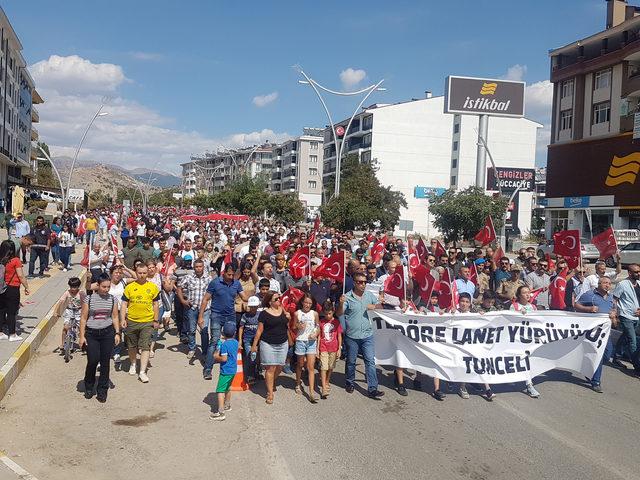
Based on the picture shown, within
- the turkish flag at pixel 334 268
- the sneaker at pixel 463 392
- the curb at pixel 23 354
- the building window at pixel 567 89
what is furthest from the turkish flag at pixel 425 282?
the building window at pixel 567 89

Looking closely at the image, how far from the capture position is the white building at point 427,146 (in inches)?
3327

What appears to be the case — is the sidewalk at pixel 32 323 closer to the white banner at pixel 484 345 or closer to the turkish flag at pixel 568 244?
the white banner at pixel 484 345

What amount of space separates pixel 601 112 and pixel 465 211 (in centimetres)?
2048

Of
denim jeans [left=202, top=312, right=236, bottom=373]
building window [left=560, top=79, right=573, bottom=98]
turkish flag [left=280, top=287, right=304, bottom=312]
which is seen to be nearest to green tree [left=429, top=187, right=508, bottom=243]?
building window [left=560, top=79, right=573, bottom=98]

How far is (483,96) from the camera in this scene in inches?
2205

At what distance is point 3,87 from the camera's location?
176 feet

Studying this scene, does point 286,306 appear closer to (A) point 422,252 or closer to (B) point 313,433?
(B) point 313,433

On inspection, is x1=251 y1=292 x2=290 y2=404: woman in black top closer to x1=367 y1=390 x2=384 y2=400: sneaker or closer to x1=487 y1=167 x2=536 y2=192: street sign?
x1=367 y1=390 x2=384 y2=400: sneaker

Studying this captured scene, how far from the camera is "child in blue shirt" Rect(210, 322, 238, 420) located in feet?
25.2

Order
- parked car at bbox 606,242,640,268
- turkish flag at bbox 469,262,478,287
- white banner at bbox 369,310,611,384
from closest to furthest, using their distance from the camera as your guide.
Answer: white banner at bbox 369,310,611,384
turkish flag at bbox 469,262,478,287
parked car at bbox 606,242,640,268

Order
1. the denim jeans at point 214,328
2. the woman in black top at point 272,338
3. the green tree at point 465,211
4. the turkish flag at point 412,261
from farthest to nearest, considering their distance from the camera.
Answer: the green tree at point 465,211 < the turkish flag at point 412,261 < the denim jeans at point 214,328 < the woman in black top at point 272,338

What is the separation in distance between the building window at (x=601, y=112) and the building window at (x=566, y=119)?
9.16 feet

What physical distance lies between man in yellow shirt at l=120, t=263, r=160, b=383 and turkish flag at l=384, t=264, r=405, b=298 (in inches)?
133

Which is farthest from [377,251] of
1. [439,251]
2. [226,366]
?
[226,366]
